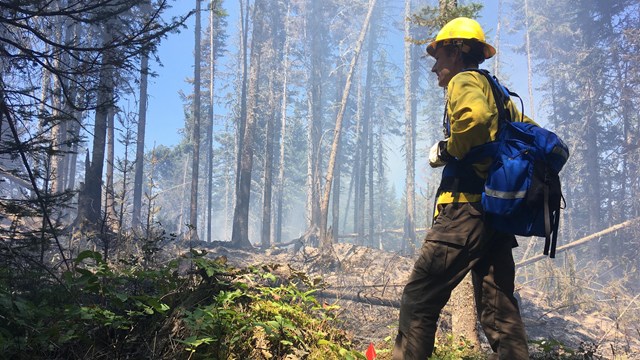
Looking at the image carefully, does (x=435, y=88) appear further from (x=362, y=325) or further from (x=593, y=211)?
(x=362, y=325)

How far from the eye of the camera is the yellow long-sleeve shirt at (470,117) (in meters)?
2.44

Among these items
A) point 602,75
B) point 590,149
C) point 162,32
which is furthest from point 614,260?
point 162,32

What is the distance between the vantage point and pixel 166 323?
108 inches

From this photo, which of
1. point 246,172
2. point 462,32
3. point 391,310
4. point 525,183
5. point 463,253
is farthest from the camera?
point 246,172

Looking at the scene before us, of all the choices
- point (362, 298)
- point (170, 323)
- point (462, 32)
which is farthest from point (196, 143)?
point (462, 32)

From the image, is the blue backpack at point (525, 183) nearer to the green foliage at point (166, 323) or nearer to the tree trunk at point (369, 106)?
the green foliage at point (166, 323)

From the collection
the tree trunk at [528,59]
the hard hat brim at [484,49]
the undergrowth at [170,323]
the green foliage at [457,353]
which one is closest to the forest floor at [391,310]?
the green foliage at [457,353]

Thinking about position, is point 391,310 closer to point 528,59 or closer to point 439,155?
point 439,155

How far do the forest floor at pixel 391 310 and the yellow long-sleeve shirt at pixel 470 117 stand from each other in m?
2.47

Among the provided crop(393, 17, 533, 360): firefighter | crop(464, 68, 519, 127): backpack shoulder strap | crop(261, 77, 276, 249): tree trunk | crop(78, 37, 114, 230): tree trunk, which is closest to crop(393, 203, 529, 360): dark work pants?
crop(393, 17, 533, 360): firefighter

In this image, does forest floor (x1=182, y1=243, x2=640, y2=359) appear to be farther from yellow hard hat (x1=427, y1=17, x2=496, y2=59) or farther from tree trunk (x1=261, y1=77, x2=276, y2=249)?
tree trunk (x1=261, y1=77, x2=276, y2=249)

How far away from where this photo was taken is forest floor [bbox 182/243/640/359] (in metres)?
6.84

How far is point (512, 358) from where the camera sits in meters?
2.59

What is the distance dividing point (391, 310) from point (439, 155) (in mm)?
6588
